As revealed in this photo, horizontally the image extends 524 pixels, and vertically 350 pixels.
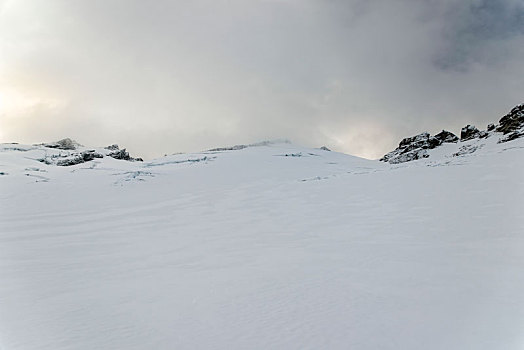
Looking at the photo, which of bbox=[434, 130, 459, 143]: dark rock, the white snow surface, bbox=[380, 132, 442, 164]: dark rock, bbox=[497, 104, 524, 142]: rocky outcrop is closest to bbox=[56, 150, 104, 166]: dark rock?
the white snow surface

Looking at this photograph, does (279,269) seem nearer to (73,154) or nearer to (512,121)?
(73,154)

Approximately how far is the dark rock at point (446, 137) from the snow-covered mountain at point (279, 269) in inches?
1461

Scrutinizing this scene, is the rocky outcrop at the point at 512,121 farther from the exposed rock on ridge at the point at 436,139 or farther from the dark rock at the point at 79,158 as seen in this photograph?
the dark rock at the point at 79,158

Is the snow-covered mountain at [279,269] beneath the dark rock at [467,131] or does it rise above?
beneath

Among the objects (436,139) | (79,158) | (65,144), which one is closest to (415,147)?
(436,139)

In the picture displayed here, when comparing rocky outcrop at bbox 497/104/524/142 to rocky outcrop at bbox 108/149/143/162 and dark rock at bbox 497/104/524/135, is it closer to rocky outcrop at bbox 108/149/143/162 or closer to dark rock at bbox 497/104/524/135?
dark rock at bbox 497/104/524/135

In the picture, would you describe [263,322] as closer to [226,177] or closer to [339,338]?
[339,338]

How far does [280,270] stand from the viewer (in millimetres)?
4914

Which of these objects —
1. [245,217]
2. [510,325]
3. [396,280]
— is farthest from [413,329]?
[245,217]

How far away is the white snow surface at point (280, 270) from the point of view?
120 inches

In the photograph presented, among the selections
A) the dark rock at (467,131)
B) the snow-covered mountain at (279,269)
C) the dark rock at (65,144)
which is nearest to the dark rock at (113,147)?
the dark rock at (65,144)

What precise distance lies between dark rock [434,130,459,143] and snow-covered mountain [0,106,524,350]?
3711 cm

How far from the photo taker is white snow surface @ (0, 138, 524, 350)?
304 cm

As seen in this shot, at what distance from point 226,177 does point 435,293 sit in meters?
16.2
